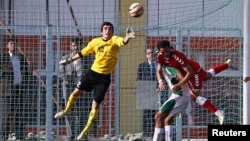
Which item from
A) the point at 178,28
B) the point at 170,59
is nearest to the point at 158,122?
the point at 170,59

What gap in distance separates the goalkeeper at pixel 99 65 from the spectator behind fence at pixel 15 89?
168cm

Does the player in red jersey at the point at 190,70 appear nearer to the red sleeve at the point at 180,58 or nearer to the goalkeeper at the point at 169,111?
the red sleeve at the point at 180,58

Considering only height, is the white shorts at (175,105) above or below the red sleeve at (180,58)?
below

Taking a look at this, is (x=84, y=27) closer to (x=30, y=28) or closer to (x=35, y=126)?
(x=30, y=28)

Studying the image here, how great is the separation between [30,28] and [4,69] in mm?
975

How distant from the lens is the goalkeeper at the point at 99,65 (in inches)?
645

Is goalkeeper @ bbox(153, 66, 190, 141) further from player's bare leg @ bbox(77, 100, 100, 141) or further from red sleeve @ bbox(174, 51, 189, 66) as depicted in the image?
player's bare leg @ bbox(77, 100, 100, 141)

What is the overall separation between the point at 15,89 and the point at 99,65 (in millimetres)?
2264

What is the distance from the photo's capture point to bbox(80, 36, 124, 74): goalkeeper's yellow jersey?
16.4 meters

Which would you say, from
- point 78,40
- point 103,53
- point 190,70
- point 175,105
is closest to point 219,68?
point 190,70

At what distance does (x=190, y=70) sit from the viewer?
51.6 feet

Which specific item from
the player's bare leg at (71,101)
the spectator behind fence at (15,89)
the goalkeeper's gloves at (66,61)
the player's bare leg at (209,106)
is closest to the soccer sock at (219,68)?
the player's bare leg at (209,106)

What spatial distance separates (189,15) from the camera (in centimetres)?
1809

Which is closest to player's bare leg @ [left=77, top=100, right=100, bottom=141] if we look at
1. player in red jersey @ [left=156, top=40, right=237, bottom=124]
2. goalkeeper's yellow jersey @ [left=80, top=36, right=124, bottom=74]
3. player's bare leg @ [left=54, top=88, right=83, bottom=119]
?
player's bare leg @ [left=54, top=88, right=83, bottom=119]
